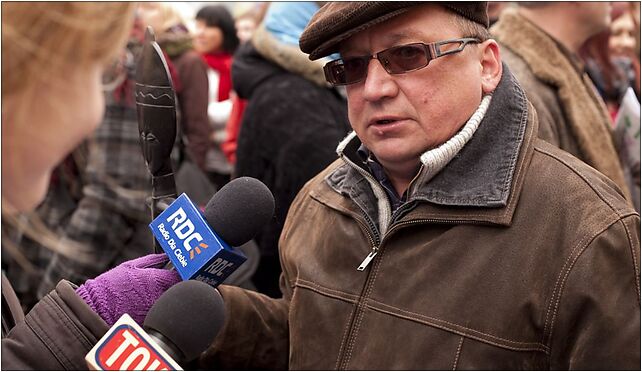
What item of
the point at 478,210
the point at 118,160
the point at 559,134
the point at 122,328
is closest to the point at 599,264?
the point at 478,210

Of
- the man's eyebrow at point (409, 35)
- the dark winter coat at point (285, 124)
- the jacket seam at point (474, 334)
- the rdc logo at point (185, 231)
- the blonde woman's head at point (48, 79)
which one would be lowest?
the dark winter coat at point (285, 124)

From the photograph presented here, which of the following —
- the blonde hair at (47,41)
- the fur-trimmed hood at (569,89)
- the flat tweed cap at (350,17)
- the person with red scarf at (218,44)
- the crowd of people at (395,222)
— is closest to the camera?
the blonde hair at (47,41)

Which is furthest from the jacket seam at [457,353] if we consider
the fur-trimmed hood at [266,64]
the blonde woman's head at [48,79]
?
the fur-trimmed hood at [266,64]

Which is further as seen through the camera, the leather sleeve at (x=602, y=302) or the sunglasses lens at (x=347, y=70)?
the sunglasses lens at (x=347, y=70)

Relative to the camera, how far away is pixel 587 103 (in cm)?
330

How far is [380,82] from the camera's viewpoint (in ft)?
7.41

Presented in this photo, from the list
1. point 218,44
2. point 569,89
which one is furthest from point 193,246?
point 218,44

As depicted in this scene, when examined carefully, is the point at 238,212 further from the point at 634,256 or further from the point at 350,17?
the point at 634,256

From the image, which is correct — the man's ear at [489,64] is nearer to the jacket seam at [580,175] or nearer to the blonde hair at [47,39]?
the jacket seam at [580,175]

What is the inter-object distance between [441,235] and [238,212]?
51cm

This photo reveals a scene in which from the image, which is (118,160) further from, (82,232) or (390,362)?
(390,362)

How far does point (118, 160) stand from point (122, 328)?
2.57 m

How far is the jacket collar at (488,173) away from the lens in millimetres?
2076

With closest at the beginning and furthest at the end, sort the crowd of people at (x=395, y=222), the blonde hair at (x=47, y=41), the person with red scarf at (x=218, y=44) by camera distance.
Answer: the blonde hair at (x=47, y=41) → the crowd of people at (x=395, y=222) → the person with red scarf at (x=218, y=44)
